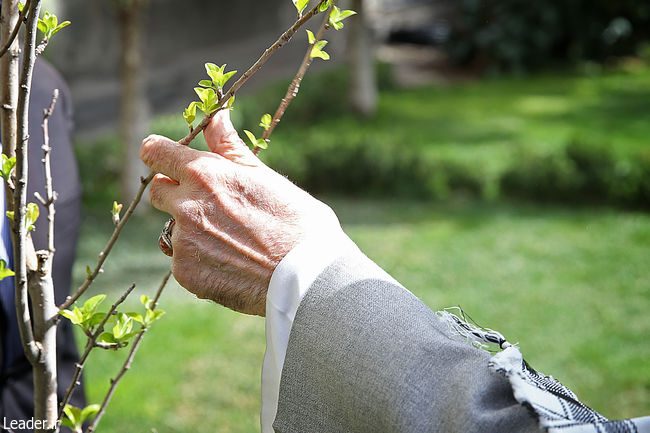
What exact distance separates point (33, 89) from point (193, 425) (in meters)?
2.86

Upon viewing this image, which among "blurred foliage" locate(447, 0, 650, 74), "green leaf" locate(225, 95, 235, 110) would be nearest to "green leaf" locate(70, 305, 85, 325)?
"green leaf" locate(225, 95, 235, 110)

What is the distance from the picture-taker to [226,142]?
1225 millimetres

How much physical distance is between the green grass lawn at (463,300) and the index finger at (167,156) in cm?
294

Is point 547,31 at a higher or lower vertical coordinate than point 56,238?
lower

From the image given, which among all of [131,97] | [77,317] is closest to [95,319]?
[77,317]

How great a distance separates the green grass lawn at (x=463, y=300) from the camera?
4.52 m

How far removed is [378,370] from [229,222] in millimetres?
362

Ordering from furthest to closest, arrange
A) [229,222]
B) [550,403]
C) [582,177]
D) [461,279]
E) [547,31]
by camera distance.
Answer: [547,31]
[582,177]
[461,279]
[229,222]
[550,403]

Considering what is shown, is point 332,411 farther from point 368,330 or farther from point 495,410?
point 495,410

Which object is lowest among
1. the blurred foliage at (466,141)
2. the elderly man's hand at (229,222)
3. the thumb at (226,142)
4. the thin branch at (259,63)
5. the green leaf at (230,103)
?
the blurred foliage at (466,141)

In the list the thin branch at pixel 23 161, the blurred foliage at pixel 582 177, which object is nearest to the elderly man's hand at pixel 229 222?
the thin branch at pixel 23 161

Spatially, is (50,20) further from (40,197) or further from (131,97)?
(131,97)
